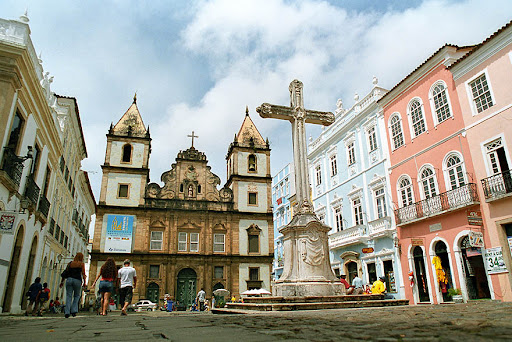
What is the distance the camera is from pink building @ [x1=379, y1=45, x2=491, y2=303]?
15.0m

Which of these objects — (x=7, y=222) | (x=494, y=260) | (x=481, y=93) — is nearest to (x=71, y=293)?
(x=7, y=222)

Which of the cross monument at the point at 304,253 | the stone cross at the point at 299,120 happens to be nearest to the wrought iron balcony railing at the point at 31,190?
the stone cross at the point at 299,120

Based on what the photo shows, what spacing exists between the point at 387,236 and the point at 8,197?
53.3 feet

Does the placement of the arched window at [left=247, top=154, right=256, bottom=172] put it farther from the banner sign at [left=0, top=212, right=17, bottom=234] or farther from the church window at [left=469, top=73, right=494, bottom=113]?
the banner sign at [left=0, top=212, right=17, bottom=234]

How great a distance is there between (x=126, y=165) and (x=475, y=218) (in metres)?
26.8

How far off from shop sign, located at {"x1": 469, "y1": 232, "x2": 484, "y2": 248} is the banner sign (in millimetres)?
15076

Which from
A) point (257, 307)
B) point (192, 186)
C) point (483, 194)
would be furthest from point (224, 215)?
point (257, 307)

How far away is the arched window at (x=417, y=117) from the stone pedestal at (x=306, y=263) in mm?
10286

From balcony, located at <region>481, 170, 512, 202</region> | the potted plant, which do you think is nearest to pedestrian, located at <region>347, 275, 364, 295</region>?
the potted plant

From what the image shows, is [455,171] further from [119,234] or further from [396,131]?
[119,234]

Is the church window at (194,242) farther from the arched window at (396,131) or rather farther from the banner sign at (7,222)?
the banner sign at (7,222)

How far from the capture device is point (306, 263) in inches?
393

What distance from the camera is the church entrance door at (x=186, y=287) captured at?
98.7 ft

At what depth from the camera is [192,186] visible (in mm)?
33875
